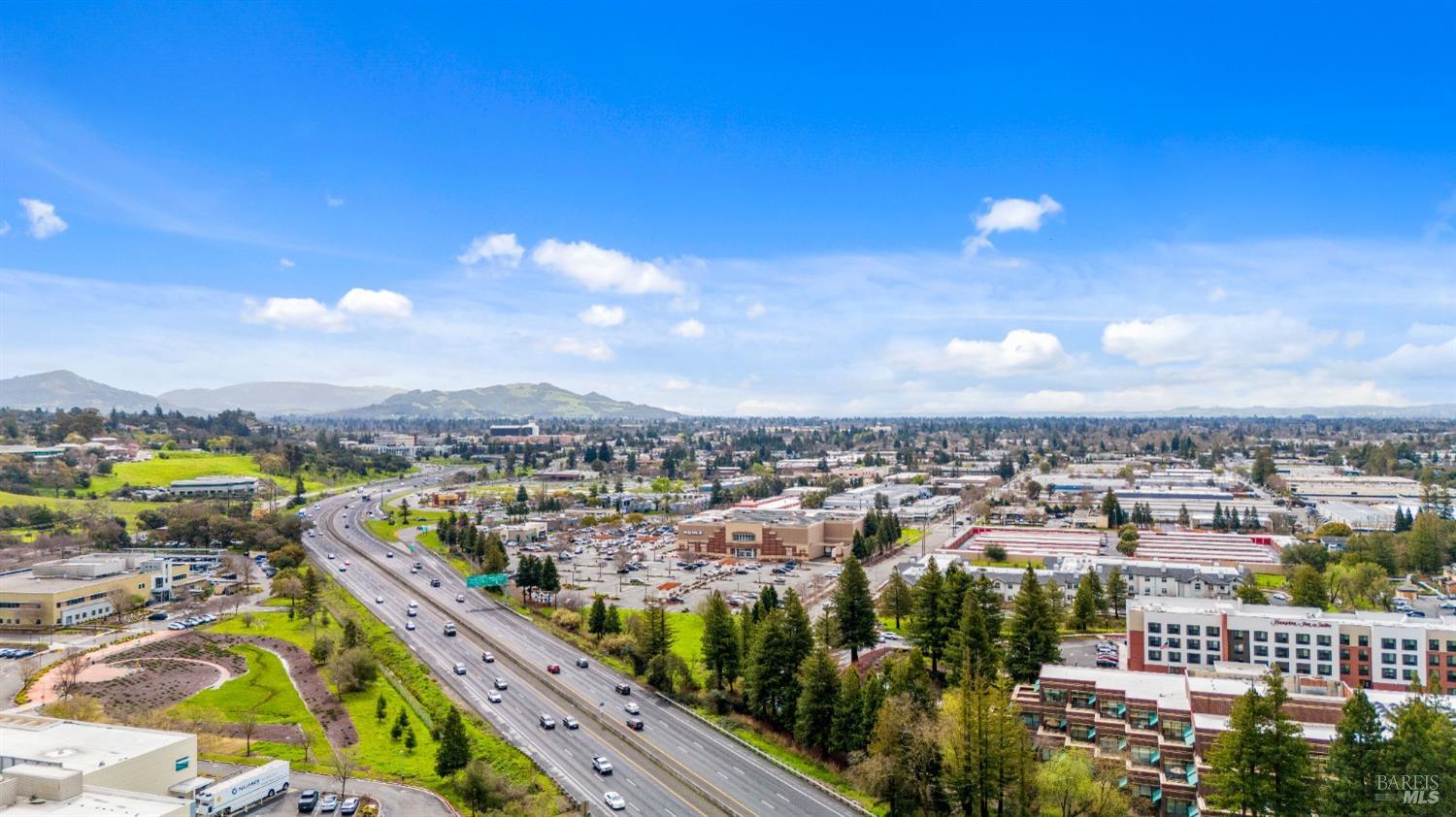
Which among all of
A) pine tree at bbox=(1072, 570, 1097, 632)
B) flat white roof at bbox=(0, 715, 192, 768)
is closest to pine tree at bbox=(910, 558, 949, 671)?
pine tree at bbox=(1072, 570, 1097, 632)

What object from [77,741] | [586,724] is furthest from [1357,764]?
[77,741]

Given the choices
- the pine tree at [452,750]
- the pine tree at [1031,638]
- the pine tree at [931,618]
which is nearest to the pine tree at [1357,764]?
the pine tree at [1031,638]

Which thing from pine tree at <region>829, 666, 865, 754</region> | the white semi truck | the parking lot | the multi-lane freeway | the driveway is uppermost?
pine tree at <region>829, 666, 865, 754</region>

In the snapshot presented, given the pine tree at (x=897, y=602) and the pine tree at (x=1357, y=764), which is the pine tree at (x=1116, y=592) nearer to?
the pine tree at (x=897, y=602)

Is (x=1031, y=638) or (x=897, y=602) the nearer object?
(x=1031, y=638)

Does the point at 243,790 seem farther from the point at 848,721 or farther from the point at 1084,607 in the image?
the point at 1084,607

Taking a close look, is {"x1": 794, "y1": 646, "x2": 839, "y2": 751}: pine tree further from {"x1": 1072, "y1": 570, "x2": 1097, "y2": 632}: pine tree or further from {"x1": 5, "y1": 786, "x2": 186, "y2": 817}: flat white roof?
{"x1": 1072, "y1": 570, "x2": 1097, "y2": 632}: pine tree

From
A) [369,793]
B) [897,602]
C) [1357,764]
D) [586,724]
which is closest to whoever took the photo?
[1357,764]
